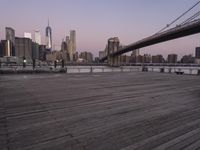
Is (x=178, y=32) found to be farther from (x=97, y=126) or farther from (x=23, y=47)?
(x=23, y=47)

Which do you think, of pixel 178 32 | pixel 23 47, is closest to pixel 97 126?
pixel 178 32

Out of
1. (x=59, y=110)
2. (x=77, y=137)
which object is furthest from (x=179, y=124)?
(x=59, y=110)

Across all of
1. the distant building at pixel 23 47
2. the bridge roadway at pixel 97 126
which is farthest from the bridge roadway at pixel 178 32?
the distant building at pixel 23 47

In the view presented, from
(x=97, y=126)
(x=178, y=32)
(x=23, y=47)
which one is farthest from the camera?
(x=23, y=47)

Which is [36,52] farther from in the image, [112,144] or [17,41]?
[112,144]

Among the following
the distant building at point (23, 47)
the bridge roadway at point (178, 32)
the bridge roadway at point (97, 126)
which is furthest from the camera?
the distant building at point (23, 47)

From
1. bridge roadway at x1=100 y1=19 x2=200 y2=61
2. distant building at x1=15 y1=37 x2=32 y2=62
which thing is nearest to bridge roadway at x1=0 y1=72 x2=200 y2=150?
bridge roadway at x1=100 y1=19 x2=200 y2=61

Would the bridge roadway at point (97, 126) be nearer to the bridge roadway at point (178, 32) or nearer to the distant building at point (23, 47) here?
the bridge roadway at point (178, 32)

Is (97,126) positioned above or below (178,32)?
below

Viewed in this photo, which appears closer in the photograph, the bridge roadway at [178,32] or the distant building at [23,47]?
the bridge roadway at [178,32]

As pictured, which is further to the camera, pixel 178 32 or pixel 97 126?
pixel 178 32

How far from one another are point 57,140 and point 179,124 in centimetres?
244

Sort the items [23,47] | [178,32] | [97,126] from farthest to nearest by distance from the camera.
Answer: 1. [23,47]
2. [178,32]
3. [97,126]

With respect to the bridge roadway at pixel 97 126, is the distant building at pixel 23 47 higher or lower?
higher
